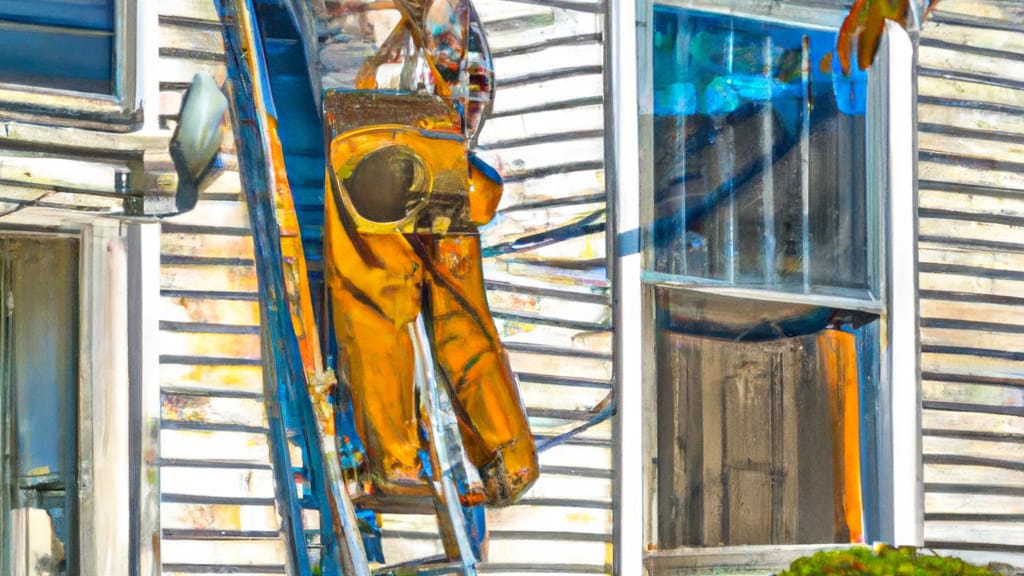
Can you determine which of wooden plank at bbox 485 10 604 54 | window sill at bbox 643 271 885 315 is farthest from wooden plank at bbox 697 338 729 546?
wooden plank at bbox 485 10 604 54

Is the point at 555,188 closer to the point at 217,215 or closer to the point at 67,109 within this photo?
the point at 217,215

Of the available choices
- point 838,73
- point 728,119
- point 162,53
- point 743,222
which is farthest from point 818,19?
point 162,53

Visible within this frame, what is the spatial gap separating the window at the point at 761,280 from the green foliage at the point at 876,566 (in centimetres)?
67

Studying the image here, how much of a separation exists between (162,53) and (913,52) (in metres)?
2.84

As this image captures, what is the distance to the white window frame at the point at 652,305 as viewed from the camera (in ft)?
14.1

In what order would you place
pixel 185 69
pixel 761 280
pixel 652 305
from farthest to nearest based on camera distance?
pixel 761 280 → pixel 652 305 → pixel 185 69

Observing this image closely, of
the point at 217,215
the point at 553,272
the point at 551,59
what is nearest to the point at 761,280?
the point at 553,272

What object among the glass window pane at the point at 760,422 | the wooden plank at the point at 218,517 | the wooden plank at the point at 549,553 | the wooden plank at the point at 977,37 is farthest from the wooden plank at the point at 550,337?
A: the wooden plank at the point at 977,37

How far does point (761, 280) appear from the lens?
4.52 m

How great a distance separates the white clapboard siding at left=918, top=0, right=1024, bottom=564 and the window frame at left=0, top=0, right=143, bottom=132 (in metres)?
2.96

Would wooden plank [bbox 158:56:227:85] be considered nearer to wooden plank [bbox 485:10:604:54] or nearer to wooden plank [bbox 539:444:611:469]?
wooden plank [bbox 485:10:604:54]

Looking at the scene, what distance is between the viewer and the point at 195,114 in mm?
3914

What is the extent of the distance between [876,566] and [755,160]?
1611mm

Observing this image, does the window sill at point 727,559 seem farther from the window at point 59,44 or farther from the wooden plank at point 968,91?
the window at point 59,44
